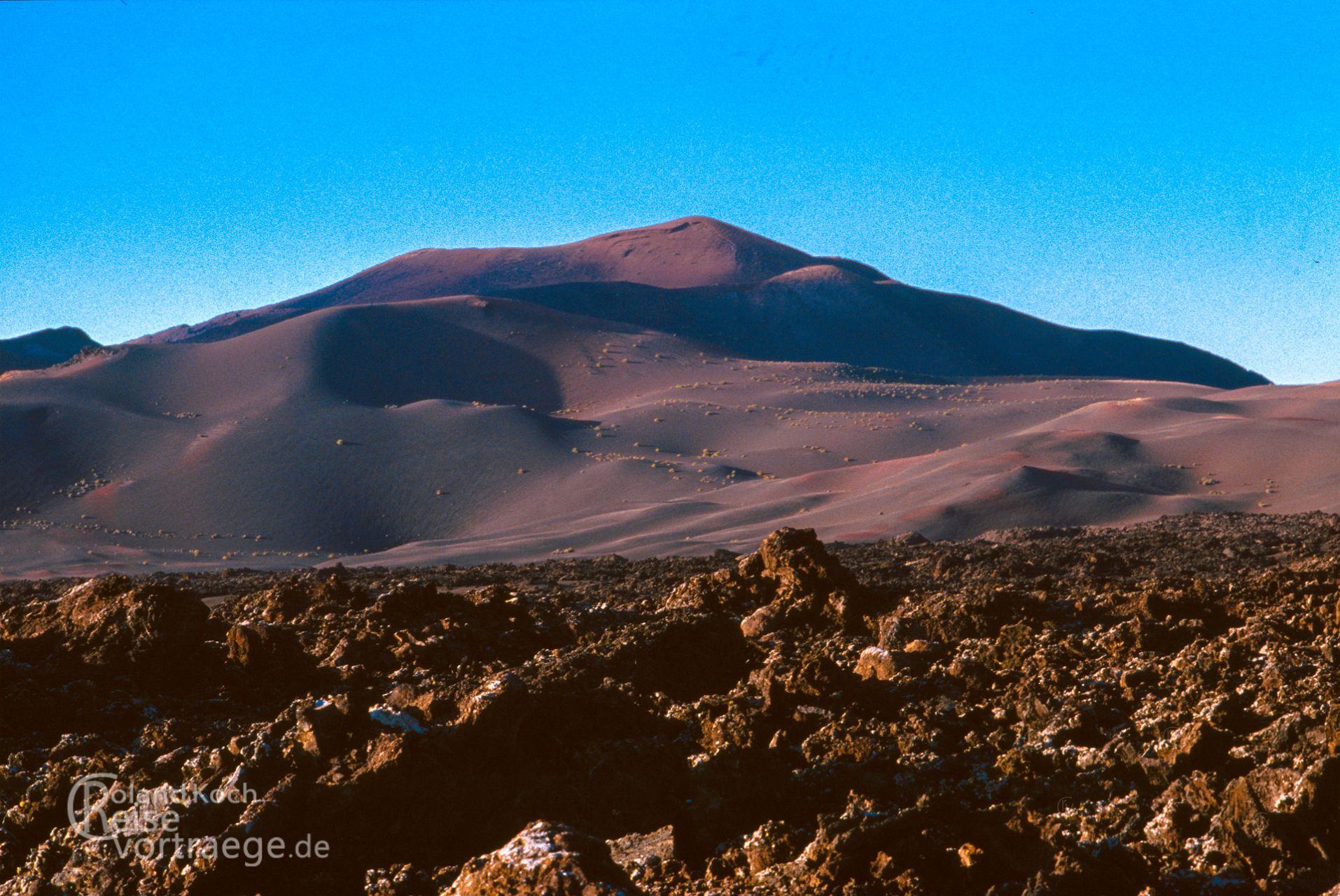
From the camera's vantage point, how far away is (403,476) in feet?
129

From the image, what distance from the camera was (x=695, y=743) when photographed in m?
4.96

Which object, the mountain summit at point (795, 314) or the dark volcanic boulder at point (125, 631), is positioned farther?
the mountain summit at point (795, 314)

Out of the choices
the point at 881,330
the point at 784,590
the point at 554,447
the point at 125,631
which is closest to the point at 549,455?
the point at 554,447

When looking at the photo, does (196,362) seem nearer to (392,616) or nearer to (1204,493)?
(1204,493)

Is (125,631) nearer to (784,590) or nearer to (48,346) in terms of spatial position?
(784,590)

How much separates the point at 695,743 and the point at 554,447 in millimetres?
38255

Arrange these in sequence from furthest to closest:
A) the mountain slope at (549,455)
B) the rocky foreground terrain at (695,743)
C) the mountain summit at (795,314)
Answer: the mountain summit at (795,314) < the mountain slope at (549,455) < the rocky foreground terrain at (695,743)

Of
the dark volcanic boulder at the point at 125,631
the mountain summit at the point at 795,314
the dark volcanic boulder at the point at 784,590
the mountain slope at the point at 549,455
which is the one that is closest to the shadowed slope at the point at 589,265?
the mountain summit at the point at 795,314

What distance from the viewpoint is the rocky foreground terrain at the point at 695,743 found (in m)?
3.83

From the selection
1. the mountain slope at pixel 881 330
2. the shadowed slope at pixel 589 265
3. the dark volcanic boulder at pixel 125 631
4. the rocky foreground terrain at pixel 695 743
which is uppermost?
the shadowed slope at pixel 589 265

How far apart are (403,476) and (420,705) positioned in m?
35.4

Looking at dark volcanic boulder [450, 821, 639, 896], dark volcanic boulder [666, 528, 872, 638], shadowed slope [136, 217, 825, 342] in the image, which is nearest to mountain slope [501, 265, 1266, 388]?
shadowed slope [136, 217, 825, 342]

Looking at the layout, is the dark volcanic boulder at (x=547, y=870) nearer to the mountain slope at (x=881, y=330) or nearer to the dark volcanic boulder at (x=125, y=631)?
the dark volcanic boulder at (x=125, y=631)

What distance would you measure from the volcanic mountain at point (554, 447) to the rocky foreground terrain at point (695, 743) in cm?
1638
